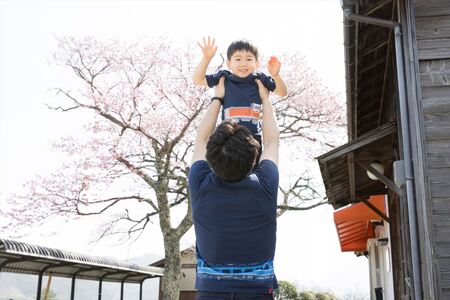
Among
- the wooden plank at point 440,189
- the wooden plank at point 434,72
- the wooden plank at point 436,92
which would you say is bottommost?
the wooden plank at point 440,189

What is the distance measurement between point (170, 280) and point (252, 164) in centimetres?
1306

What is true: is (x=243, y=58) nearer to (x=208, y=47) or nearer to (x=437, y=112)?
(x=208, y=47)

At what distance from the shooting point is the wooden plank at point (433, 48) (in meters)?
4.31

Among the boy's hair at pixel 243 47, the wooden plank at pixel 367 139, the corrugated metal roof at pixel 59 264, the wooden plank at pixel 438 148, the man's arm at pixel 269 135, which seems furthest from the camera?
the corrugated metal roof at pixel 59 264

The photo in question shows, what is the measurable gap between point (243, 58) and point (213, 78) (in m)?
0.17

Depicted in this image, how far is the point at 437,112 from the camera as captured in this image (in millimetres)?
4215

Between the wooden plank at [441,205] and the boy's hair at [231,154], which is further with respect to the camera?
the wooden plank at [441,205]

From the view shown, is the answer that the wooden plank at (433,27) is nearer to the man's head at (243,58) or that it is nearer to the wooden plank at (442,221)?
the wooden plank at (442,221)

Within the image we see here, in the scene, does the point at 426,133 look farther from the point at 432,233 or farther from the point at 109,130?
the point at 109,130

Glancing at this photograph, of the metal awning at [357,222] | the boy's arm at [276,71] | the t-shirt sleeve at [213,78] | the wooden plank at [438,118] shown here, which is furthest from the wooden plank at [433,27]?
the metal awning at [357,222]

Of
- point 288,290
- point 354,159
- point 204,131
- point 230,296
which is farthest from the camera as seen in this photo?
point 288,290

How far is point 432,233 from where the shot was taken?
395 cm

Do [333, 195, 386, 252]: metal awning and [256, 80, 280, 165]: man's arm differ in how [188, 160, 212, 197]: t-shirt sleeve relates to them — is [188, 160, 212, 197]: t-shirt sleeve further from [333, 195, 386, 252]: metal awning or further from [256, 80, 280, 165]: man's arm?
[333, 195, 386, 252]: metal awning

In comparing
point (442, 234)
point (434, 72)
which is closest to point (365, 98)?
point (434, 72)
